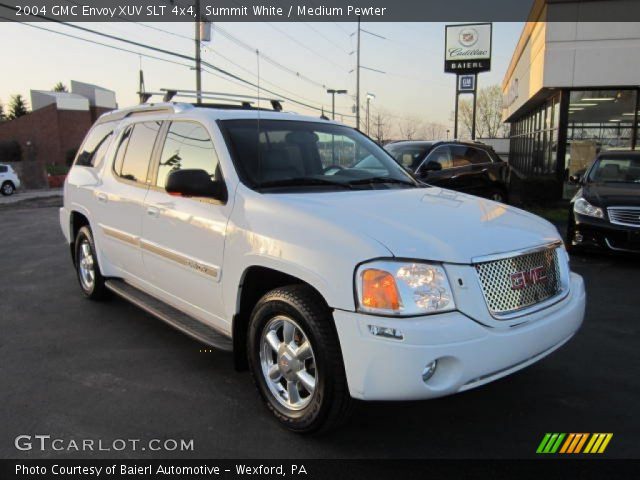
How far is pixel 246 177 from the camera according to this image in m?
3.59

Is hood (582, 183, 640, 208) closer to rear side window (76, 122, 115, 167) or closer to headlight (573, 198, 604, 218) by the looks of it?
headlight (573, 198, 604, 218)

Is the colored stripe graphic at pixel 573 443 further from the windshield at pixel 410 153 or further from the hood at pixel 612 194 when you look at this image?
the windshield at pixel 410 153

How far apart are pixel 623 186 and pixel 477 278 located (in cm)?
655

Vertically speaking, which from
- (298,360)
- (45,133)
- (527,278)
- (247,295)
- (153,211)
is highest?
(45,133)

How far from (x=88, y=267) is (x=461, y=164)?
7.90 meters

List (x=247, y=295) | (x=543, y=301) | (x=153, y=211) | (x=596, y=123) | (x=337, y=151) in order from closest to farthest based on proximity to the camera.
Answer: (x=543, y=301)
(x=247, y=295)
(x=153, y=211)
(x=337, y=151)
(x=596, y=123)

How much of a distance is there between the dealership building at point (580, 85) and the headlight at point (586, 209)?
21.5 feet

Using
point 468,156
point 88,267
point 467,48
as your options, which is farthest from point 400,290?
point 467,48

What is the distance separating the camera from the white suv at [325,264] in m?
2.68

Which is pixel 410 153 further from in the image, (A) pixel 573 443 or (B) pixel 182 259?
(A) pixel 573 443

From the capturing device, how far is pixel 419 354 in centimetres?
258

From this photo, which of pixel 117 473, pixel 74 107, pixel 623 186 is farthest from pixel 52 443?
pixel 74 107

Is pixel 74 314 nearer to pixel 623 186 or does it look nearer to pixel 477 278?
pixel 477 278

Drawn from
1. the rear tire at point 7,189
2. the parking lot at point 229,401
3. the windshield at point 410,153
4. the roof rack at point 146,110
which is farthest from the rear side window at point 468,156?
the rear tire at point 7,189
